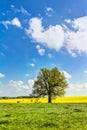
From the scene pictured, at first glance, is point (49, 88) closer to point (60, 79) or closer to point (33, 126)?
point (60, 79)

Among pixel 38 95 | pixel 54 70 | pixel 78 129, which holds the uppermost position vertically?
pixel 54 70

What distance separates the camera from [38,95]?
3605 inches

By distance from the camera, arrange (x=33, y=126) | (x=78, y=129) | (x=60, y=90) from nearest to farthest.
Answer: (x=78, y=129)
(x=33, y=126)
(x=60, y=90)

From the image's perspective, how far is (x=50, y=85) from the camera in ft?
299

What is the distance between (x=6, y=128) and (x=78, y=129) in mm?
5287

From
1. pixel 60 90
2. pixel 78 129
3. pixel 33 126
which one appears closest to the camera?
pixel 78 129

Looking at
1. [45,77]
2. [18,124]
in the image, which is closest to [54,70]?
[45,77]

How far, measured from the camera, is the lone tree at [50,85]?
90.9 metres

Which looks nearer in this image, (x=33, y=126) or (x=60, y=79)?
(x=33, y=126)

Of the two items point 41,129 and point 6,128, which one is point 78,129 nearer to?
point 41,129

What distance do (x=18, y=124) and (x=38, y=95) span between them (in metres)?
66.2

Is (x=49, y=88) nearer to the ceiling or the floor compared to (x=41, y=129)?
nearer to the ceiling

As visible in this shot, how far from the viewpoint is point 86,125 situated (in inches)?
970

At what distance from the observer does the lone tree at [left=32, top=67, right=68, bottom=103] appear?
9094 centimetres
